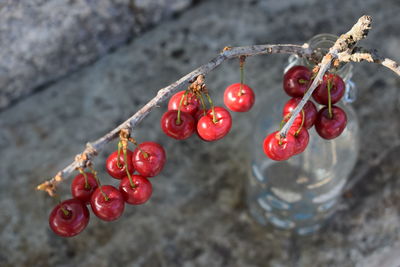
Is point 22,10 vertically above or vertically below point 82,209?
above

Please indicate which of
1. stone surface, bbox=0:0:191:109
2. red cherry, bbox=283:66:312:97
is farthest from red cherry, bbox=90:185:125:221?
stone surface, bbox=0:0:191:109

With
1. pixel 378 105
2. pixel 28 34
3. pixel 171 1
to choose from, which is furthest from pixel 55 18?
pixel 378 105

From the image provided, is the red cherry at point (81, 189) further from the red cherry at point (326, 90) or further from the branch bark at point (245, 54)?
the red cherry at point (326, 90)

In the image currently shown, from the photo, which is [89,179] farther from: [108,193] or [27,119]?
[27,119]

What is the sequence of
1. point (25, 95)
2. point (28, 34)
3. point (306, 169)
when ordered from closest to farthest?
point (306, 169), point (28, 34), point (25, 95)

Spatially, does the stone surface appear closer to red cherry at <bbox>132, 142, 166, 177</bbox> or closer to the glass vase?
the glass vase

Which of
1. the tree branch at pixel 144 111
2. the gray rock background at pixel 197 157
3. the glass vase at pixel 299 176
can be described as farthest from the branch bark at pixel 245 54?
the gray rock background at pixel 197 157
